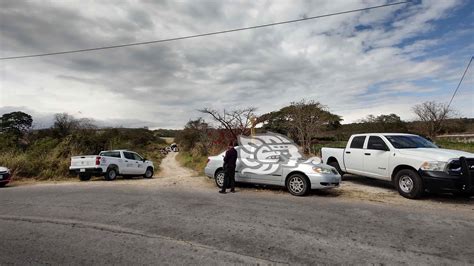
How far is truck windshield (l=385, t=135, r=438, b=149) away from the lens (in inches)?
368

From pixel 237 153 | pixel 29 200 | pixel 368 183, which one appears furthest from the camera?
pixel 368 183

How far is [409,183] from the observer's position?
8578 millimetres

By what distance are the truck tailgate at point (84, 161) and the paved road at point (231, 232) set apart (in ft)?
25.8

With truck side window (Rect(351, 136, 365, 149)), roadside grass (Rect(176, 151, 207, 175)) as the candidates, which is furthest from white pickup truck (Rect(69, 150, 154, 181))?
truck side window (Rect(351, 136, 365, 149))

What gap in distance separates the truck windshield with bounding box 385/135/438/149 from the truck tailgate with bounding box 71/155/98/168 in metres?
13.9

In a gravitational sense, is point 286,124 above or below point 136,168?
above

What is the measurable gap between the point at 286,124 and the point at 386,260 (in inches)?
967

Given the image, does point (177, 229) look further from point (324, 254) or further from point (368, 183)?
point (368, 183)

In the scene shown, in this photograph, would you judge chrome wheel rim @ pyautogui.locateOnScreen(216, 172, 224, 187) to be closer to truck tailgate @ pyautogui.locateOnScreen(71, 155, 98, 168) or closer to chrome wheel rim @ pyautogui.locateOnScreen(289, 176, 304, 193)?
chrome wheel rim @ pyautogui.locateOnScreen(289, 176, 304, 193)

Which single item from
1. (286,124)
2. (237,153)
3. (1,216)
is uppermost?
(286,124)

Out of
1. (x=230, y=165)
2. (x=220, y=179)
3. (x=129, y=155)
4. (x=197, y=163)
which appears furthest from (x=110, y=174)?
(x=197, y=163)

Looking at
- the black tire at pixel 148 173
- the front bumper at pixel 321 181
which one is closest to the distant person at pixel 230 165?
the front bumper at pixel 321 181

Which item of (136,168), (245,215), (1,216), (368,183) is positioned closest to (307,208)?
(245,215)

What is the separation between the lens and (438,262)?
3.97 metres
